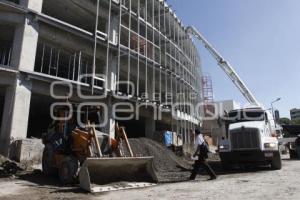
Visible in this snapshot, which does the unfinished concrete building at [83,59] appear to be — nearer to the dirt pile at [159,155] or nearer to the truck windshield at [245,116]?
the dirt pile at [159,155]

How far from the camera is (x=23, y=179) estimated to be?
966 centimetres

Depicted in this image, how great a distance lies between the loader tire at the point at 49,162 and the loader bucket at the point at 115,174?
2.32 metres

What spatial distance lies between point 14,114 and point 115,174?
24.6ft

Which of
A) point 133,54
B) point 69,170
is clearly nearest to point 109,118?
point 133,54

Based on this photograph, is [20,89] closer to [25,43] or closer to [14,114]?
[14,114]

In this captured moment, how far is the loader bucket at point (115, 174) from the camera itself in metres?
7.74

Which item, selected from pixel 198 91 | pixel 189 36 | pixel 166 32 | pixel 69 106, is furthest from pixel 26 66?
pixel 198 91

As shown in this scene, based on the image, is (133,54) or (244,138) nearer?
(244,138)

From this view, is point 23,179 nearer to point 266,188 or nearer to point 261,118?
point 266,188

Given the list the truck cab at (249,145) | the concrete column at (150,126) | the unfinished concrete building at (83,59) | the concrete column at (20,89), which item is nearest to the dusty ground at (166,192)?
the truck cab at (249,145)

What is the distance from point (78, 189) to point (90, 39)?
12.4 m

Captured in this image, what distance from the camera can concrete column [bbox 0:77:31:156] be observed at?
44.3 feet

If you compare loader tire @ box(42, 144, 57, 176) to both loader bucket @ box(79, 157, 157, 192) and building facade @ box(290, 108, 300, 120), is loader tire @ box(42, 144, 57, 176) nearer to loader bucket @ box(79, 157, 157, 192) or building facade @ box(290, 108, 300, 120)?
loader bucket @ box(79, 157, 157, 192)

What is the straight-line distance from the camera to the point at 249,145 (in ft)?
41.2
